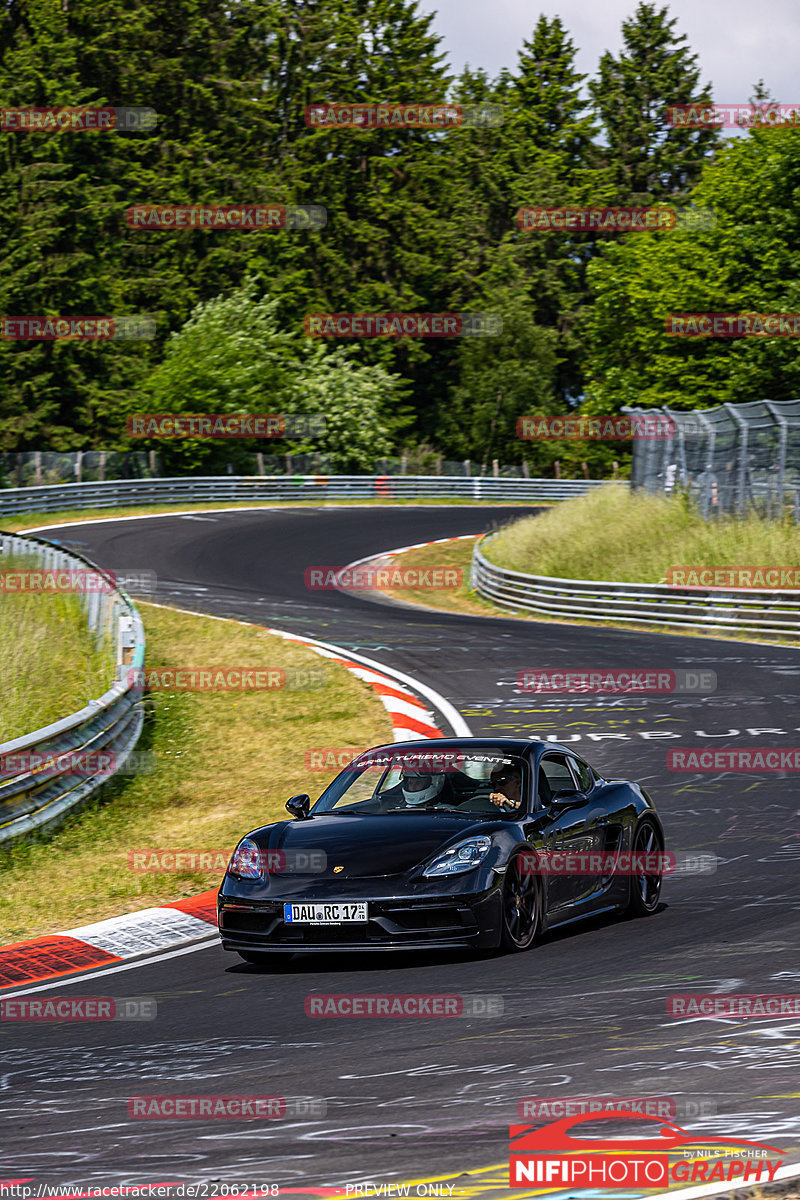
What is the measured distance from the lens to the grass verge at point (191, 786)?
37.1 feet

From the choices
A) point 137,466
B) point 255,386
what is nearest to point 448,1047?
point 137,466

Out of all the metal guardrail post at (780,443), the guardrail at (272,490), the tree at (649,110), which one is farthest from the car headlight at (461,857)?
the tree at (649,110)

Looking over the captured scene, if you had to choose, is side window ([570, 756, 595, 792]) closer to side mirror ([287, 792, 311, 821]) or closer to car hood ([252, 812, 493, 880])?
car hood ([252, 812, 493, 880])

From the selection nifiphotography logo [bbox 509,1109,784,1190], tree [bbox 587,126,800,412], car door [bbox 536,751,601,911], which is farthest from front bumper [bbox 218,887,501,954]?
tree [bbox 587,126,800,412]

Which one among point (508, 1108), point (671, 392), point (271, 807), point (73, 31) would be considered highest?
point (73, 31)

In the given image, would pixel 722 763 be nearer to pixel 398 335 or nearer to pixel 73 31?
pixel 398 335

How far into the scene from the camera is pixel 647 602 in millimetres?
27469

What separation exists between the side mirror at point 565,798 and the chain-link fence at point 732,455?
18901 millimetres

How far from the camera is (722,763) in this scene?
574 inches

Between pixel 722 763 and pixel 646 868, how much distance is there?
5.05 metres

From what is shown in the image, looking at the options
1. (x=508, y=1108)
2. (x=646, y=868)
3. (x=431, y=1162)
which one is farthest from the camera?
(x=646, y=868)

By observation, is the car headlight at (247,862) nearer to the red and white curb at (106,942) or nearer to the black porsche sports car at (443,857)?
the black porsche sports car at (443,857)

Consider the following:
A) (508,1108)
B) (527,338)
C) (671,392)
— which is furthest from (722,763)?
(527,338)

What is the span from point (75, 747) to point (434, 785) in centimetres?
501
